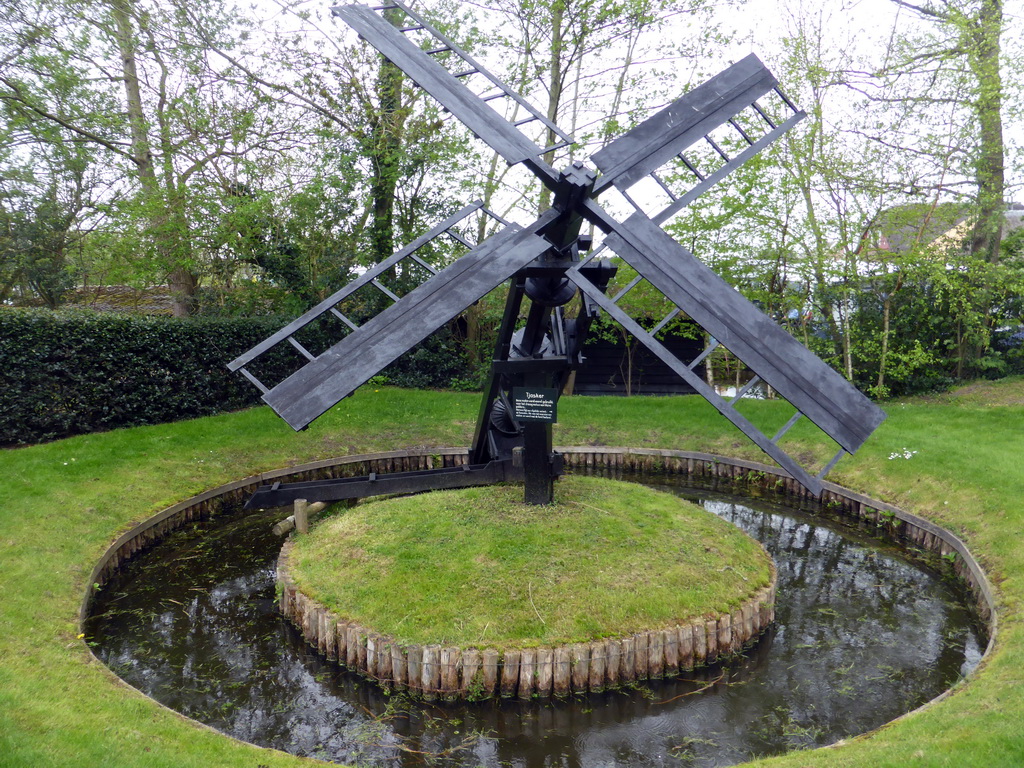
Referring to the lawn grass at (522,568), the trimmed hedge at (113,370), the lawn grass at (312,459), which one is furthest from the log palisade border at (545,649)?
the trimmed hedge at (113,370)

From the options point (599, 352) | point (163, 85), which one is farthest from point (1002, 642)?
point (163, 85)

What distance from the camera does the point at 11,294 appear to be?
59.3 feet

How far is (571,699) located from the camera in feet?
17.4

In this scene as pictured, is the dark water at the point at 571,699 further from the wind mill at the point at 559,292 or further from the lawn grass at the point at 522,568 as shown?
the wind mill at the point at 559,292

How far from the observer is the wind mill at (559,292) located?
459 centimetres

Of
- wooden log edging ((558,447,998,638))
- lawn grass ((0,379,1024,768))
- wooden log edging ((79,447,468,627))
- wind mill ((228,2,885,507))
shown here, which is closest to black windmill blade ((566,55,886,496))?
wind mill ((228,2,885,507))

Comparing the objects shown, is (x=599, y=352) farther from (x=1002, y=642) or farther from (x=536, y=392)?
(x=1002, y=642)

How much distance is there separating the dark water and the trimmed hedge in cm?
453

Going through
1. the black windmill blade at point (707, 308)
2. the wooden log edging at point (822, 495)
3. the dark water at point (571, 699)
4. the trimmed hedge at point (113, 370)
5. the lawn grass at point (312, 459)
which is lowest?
the dark water at point (571, 699)

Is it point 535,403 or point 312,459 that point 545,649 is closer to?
point 535,403

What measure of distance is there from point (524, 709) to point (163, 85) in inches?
659

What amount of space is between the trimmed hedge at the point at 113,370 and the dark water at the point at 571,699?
4.53 metres

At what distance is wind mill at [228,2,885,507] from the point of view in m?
4.59

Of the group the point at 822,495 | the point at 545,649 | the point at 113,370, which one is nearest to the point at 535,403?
the point at 545,649
